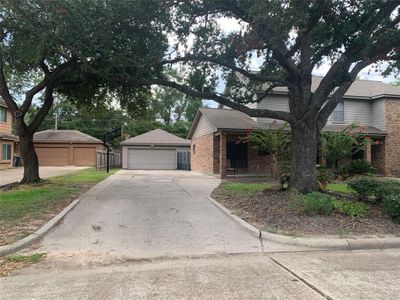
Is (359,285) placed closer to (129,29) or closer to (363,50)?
(363,50)

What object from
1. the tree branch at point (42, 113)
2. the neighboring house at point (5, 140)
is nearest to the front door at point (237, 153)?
the tree branch at point (42, 113)

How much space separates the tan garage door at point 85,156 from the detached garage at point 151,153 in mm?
5407

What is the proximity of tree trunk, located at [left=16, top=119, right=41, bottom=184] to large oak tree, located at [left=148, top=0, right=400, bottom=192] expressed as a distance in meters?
7.63

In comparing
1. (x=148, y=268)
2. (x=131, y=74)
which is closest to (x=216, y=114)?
(x=131, y=74)

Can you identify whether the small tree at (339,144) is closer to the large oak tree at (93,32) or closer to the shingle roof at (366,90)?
the shingle roof at (366,90)

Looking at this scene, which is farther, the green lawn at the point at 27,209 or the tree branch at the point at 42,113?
the tree branch at the point at 42,113

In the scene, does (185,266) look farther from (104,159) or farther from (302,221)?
(104,159)

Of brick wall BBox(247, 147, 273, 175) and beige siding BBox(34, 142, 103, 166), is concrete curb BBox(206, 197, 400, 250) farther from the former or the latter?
beige siding BBox(34, 142, 103, 166)

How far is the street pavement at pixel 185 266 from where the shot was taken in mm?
4617

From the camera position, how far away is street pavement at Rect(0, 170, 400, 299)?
15.1 ft

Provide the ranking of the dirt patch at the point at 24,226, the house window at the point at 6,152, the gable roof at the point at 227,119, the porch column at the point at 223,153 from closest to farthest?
1. the dirt patch at the point at 24,226
2. the porch column at the point at 223,153
3. the gable roof at the point at 227,119
4. the house window at the point at 6,152

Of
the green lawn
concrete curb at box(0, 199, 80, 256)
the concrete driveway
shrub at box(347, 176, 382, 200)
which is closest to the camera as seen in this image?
concrete curb at box(0, 199, 80, 256)

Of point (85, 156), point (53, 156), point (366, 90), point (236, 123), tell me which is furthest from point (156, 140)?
point (366, 90)

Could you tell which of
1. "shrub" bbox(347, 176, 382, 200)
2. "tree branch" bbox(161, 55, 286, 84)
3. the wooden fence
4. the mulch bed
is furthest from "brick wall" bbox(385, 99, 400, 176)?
the wooden fence
